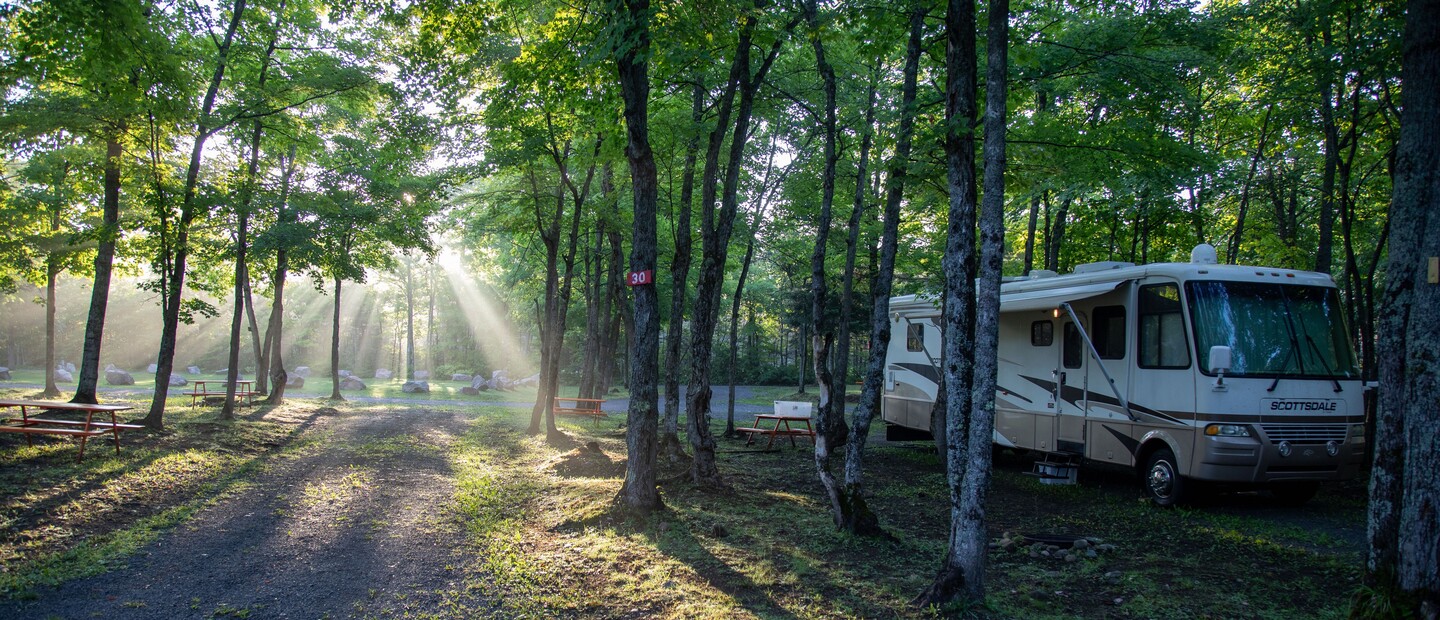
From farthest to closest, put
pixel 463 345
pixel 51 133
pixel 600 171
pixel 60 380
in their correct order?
pixel 463 345 < pixel 60 380 < pixel 600 171 < pixel 51 133

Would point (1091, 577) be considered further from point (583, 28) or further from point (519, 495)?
point (583, 28)

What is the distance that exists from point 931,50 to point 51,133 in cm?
1192

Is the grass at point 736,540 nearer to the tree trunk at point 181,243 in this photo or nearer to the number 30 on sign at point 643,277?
the tree trunk at point 181,243

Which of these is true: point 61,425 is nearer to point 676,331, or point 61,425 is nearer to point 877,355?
point 676,331

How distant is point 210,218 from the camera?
499 inches

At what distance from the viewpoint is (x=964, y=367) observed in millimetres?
4598

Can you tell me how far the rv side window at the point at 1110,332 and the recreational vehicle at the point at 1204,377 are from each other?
2cm

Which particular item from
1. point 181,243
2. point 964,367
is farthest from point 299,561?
point 181,243

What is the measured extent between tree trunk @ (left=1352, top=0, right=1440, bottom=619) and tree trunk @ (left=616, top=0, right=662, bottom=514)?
5.36 meters

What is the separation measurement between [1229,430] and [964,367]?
5175mm

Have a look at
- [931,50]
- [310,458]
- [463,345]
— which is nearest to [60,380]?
[463,345]

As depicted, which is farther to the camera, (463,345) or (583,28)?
(463,345)

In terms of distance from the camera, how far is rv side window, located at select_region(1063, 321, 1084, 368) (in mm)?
9875

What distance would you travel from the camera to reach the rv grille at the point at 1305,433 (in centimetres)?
788
